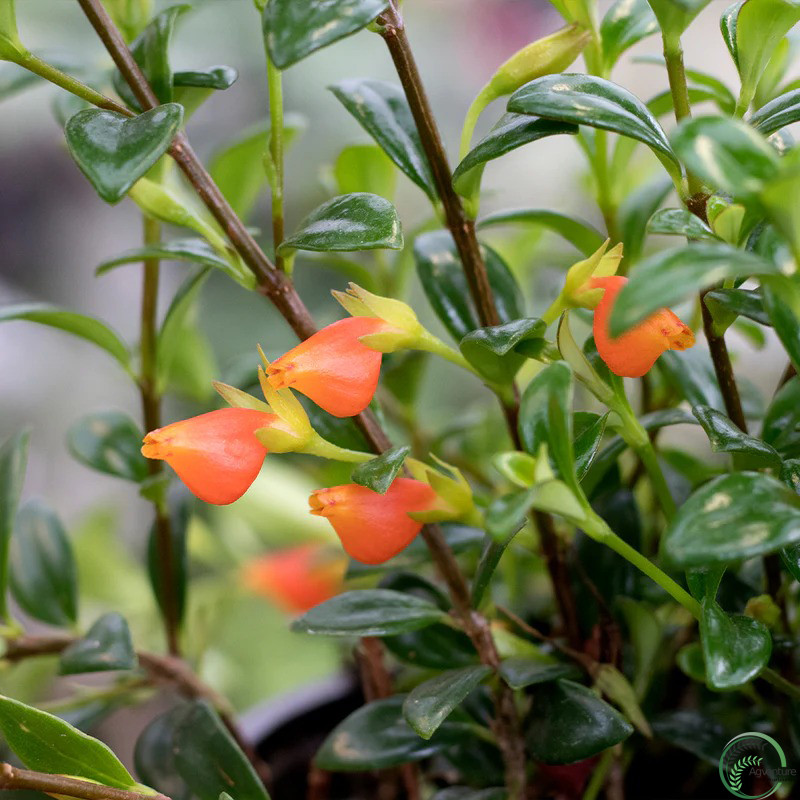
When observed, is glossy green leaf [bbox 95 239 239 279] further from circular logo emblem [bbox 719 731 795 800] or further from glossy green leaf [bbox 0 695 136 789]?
circular logo emblem [bbox 719 731 795 800]

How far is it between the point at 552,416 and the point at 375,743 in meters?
0.20

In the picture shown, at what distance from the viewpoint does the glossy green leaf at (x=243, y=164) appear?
502 mm

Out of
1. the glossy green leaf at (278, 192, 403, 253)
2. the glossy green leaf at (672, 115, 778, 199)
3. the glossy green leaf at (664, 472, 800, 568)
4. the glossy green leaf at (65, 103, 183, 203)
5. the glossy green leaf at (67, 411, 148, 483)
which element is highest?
the glossy green leaf at (65, 103, 183, 203)

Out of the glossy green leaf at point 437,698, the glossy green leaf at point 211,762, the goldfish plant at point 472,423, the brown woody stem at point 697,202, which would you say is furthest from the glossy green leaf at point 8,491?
the brown woody stem at point 697,202

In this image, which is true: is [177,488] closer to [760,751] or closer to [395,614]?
[395,614]

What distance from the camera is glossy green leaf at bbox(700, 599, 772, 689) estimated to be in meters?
0.26

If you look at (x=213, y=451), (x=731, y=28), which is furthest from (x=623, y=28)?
(x=213, y=451)

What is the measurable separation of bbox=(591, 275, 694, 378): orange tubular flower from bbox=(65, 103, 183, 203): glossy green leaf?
0.16m

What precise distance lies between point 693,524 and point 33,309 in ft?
1.03

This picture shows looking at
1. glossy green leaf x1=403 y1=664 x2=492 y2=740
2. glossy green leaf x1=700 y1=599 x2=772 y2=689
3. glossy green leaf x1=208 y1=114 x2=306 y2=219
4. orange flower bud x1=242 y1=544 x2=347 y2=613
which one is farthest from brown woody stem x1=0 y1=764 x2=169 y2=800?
orange flower bud x1=242 y1=544 x2=347 y2=613

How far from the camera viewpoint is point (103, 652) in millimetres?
376

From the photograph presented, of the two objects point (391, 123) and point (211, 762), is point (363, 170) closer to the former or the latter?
point (391, 123)

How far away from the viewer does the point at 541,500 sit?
0.87ft

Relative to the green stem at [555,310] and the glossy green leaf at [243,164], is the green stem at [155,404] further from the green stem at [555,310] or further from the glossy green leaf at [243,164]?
the green stem at [555,310]
